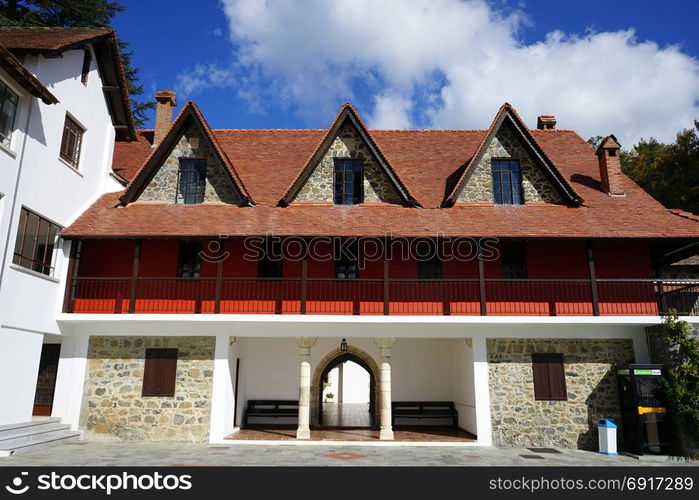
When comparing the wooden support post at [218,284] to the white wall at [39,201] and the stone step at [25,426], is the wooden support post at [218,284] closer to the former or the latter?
the white wall at [39,201]

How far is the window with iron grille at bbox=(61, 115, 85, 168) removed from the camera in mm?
14547

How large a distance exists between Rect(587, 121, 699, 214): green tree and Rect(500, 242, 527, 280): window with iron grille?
57.3 ft

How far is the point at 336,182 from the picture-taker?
16797 millimetres

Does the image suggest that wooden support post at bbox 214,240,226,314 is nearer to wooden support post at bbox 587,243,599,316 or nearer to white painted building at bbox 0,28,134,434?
white painted building at bbox 0,28,134,434

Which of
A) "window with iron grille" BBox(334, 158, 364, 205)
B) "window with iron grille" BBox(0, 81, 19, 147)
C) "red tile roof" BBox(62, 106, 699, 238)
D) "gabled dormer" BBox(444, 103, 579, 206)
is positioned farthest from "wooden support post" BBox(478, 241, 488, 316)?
"window with iron grille" BBox(0, 81, 19, 147)

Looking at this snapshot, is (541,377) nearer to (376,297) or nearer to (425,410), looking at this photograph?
(425,410)

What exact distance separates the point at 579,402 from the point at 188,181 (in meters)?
13.4

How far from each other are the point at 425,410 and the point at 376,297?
448 centimetres

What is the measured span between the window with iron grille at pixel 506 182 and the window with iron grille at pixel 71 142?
1272cm

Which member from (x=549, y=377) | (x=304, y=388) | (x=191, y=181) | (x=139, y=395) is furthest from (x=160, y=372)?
(x=549, y=377)

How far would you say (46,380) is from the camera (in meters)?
14.5

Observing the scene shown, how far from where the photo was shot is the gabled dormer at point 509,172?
16328 millimetres
